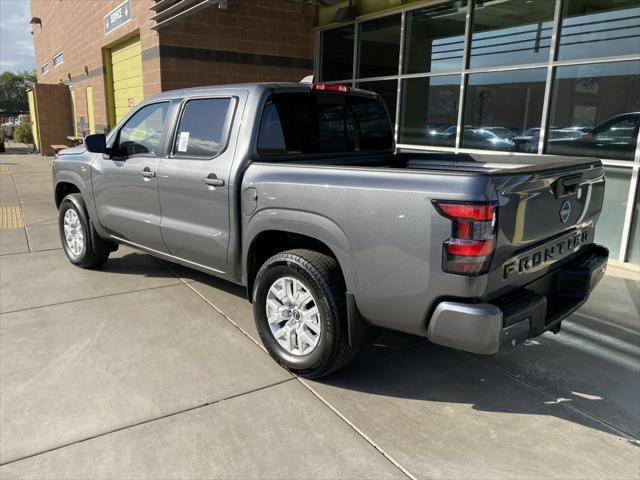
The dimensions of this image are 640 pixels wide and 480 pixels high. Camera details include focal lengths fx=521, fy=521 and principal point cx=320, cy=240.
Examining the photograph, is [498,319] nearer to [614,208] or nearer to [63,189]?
[614,208]

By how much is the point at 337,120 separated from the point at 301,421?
241 cm

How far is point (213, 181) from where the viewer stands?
3.94 m

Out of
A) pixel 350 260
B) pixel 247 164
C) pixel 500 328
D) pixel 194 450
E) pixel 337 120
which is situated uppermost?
pixel 337 120

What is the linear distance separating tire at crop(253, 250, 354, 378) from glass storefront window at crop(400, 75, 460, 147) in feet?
19.5

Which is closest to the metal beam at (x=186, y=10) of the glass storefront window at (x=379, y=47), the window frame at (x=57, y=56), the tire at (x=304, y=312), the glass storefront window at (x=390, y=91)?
the glass storefront window at (x=379, y=47)

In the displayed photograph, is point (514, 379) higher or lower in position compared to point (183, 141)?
lower

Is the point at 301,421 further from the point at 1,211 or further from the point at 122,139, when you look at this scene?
the point at 1,211

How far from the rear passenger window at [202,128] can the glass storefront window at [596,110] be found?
4805mm

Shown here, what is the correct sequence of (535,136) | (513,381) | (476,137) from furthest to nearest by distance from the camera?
(476,137), (535,136), (513,381)

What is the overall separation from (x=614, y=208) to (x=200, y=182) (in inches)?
201

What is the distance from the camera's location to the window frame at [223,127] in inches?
155

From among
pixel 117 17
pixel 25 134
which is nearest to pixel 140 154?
pixel 117 17

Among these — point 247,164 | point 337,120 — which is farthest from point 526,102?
point 247,164

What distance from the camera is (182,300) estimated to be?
4.91 metres
